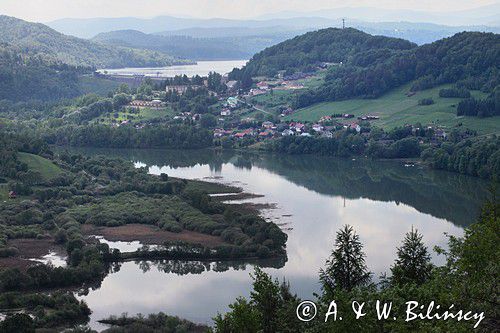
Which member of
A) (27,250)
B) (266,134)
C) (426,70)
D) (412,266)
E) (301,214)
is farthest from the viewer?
(426,70)

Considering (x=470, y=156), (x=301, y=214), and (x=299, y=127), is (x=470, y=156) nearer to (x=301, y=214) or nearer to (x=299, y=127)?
(x=301, y=214)

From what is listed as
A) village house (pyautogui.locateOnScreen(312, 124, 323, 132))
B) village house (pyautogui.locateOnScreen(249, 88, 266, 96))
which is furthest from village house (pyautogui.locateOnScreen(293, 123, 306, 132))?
village house (pyautogui.locateOnScreen(249, 88, 266, 96))

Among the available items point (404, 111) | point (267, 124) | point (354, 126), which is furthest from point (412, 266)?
point (267, 124)

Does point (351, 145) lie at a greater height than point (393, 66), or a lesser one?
lesser

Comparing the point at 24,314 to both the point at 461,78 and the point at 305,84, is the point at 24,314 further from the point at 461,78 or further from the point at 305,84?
the point at 305,84

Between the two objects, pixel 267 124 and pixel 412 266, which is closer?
pixel 412 266

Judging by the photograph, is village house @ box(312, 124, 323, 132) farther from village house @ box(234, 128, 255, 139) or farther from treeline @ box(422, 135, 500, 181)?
treeline @ box(422, 135, 500, 181)

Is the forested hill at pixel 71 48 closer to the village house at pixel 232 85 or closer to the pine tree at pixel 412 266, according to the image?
the village house at pixel 232 85
